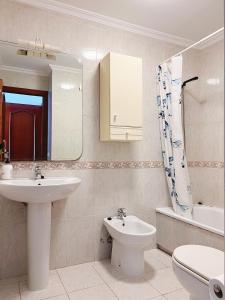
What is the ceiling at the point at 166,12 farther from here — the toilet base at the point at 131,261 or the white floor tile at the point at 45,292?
the white floor tile at the point at 45,292

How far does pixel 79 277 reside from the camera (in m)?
1.98

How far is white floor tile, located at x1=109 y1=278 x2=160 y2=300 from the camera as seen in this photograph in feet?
5.63

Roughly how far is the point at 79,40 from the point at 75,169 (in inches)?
49.1

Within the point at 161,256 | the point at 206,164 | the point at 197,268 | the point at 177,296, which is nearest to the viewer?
the point at 197,268

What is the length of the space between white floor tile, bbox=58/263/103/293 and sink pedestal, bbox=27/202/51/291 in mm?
208

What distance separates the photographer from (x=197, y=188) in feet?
8.98

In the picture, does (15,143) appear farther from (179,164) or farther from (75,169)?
(179,164)

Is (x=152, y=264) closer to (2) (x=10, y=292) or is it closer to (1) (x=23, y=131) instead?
(2) (x=10, y=292)

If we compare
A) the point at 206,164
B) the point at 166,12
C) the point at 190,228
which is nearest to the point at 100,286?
the point at 190,228

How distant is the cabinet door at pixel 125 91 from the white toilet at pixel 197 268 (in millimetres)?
1186

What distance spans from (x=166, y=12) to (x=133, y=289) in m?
2.45

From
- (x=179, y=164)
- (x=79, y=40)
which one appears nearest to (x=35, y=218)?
(x=179, y=164)

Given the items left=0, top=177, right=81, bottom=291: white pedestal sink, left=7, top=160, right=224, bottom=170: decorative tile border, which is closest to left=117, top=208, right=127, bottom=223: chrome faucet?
left=7, top=160, right=224, bottom=170: decorative tile border

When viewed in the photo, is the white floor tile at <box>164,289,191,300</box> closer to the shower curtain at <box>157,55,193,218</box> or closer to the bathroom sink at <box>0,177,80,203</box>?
the shower curtain at <box>157,55,193,218</box>
